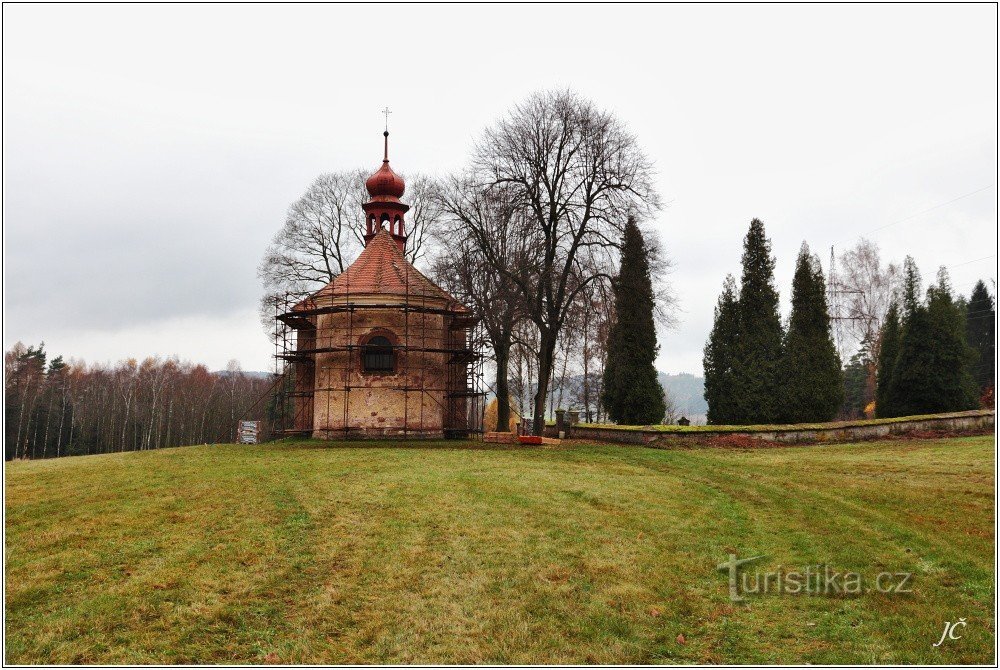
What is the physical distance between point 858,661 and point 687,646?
123 cm

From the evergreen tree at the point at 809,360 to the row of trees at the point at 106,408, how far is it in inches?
1137

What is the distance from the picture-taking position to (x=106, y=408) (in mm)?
52250

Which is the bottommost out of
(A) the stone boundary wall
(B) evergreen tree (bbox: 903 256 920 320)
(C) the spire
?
(A) the stone boundary wall

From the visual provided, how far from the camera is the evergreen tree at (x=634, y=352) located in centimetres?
2684

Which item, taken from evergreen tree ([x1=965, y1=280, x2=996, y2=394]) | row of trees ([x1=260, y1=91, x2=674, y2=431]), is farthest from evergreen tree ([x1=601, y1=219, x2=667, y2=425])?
evergreen tree ([x1=965, y1=280, x2=996, y2=394])

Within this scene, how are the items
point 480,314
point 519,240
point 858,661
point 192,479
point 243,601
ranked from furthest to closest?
point 519,240
point 480,314
point 192,479
point 243,601
point 858,661

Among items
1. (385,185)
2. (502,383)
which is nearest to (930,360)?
(502,383)

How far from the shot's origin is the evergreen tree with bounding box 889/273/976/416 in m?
24.2

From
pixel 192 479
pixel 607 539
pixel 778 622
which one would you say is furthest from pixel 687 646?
pixel 192 479

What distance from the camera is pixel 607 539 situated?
9312 millimetres

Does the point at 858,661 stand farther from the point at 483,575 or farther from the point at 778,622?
the point at 483,575

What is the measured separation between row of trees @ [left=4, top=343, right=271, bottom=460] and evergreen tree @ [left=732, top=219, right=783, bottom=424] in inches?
1088

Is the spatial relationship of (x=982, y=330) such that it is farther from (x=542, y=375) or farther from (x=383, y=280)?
(x=383, y=280)

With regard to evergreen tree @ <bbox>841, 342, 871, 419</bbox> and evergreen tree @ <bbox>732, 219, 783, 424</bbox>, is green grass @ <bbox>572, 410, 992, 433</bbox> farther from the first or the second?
evergreen tree @ <bbox>841, 342, 871, 419</bbox>
